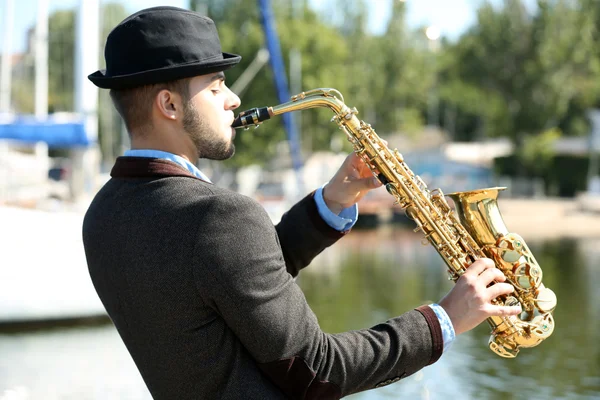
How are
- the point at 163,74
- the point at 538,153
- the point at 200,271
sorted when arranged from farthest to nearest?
1. the point at 538,153
2. the point at 163,74
3. the point at 200,271

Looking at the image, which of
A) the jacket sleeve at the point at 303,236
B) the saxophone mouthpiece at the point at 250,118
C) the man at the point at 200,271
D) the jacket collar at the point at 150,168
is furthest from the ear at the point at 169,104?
the jacket sleeve at the point at 303,236

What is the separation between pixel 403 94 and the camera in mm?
51469

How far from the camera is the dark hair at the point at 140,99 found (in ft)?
7.41

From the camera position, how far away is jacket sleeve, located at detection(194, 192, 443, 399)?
6.79ft

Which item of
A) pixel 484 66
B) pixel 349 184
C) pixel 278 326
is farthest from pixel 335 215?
pixel 484 66

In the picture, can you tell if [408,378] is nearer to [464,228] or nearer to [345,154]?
[464,228]

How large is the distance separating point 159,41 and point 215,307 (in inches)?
27.7

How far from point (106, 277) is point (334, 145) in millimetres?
43016

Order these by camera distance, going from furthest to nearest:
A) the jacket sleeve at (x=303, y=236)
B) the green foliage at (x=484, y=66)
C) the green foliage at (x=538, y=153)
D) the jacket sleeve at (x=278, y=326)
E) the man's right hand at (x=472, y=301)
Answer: the green foliage at (x=484, y=66)
the green foliage at (x=538, y=153)
the jacket sleeve at (x=303, y=236)
the man's right hand at (x=472, y=301)
the jacket sleeve at (x=278, y=326)

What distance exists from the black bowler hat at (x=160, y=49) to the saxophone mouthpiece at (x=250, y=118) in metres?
0.30

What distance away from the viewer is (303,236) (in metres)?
2.91

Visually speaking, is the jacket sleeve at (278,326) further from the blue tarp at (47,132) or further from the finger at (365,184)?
the blue tarp at (47,132)

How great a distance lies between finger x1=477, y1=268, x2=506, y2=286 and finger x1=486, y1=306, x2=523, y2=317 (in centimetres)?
7

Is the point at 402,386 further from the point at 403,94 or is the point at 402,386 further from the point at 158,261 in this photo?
the point at 403,94
